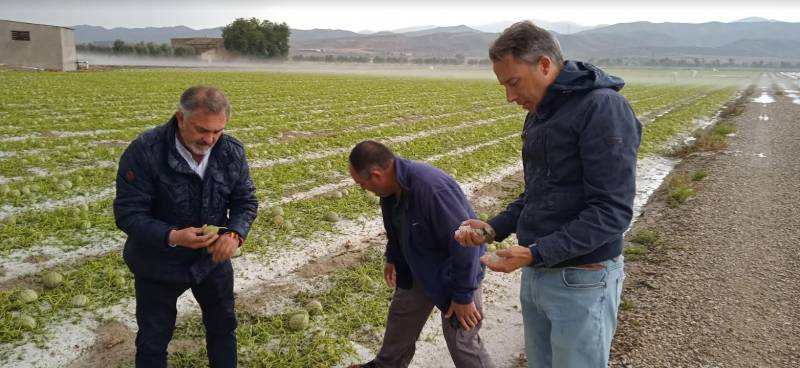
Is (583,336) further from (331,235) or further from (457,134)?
(457,134)

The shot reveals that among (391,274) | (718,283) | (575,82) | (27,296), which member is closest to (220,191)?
(391,274)

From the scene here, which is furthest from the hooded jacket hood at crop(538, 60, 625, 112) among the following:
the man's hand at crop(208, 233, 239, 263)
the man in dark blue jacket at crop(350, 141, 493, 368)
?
the man's hand at crop(208, 233, 239, 263)

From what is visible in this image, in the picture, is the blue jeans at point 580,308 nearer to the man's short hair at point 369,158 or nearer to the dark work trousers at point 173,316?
the man's short hair at point 369,158

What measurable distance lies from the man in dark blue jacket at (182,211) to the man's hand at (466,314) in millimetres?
1369

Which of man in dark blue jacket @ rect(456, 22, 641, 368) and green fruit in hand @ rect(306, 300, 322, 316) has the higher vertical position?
man in dark blue jacket @ rect(456, 22, 641, 368)

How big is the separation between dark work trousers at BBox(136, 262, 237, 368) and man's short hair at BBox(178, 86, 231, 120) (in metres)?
1.04

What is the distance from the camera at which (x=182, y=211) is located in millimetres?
3254

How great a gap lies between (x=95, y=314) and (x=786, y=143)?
1908cm

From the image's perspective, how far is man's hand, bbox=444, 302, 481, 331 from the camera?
3268 mm

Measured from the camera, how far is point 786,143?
1692cm

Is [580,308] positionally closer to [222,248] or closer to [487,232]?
[487,232]

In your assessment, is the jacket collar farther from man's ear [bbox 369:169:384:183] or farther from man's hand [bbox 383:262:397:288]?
man's hand [bbox 383:262:397:288]

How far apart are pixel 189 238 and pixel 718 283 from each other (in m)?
5.48

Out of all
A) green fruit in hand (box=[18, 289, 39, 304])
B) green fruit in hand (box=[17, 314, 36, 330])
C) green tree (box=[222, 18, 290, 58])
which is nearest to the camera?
green fruit in hand (box=[17, 314, 36, 330])
